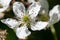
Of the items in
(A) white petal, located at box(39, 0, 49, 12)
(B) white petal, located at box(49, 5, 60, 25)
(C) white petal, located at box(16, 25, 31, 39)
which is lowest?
(C) white petal, located at box(16, 25, 31, 39)

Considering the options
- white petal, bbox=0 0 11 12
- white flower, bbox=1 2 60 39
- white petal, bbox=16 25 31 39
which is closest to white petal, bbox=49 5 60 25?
white flower, bbox=1 2 60 39

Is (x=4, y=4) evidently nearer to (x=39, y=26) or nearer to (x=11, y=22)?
(x=11, y=22)

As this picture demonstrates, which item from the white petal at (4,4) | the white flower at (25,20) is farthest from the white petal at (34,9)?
the white petal at (4,4)

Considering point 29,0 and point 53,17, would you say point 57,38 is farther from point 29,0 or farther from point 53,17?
point 29,0

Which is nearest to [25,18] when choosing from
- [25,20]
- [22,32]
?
[25,20]

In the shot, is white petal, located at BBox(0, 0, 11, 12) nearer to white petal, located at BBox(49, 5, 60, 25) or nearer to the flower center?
the flower center

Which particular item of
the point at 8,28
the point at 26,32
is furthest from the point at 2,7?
the point at 26,32

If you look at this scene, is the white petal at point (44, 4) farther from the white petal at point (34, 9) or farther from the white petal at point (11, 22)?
the white petal at point (11, 22)
